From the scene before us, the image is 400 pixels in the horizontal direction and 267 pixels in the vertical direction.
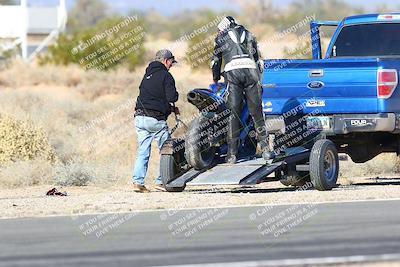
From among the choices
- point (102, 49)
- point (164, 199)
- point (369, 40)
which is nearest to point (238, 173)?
point (164, 199)

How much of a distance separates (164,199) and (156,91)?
6.98 ft

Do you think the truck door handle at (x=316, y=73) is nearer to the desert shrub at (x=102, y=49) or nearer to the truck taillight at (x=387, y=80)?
the truck taillight at (x=387, y=80)

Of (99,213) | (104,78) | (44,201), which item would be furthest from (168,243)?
(104,78)

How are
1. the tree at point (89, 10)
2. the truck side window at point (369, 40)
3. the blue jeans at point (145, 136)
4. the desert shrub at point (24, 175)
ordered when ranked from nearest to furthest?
the blue jeans at point (145, 136) → the truck side window at point (369, 40) → the desert shrub at point (24, 175) → the tree at point (89, 10)

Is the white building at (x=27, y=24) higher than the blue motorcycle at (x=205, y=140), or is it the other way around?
the white building at (x=27, y=24)

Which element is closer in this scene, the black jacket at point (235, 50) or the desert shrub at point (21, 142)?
the black jacket at point (235, 50)

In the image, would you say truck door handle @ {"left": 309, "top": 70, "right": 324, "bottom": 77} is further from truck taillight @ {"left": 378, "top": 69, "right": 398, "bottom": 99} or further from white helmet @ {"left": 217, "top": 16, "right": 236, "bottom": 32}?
white helmet @ {"left": 217, "top": 16, "right": 236, "bottom": 32}

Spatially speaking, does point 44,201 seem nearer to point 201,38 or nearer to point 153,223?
point 153,223

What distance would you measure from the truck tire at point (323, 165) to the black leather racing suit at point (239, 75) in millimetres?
705

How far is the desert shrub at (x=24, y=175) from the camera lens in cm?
2053

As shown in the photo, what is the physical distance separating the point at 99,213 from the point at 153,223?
1.39 metres

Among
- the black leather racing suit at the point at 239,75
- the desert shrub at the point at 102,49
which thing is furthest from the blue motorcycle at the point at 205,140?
the desert shrub at the point at 102,49

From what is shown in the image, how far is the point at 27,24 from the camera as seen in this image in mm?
52188

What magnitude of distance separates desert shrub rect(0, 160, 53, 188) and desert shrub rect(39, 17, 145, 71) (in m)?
28.6
